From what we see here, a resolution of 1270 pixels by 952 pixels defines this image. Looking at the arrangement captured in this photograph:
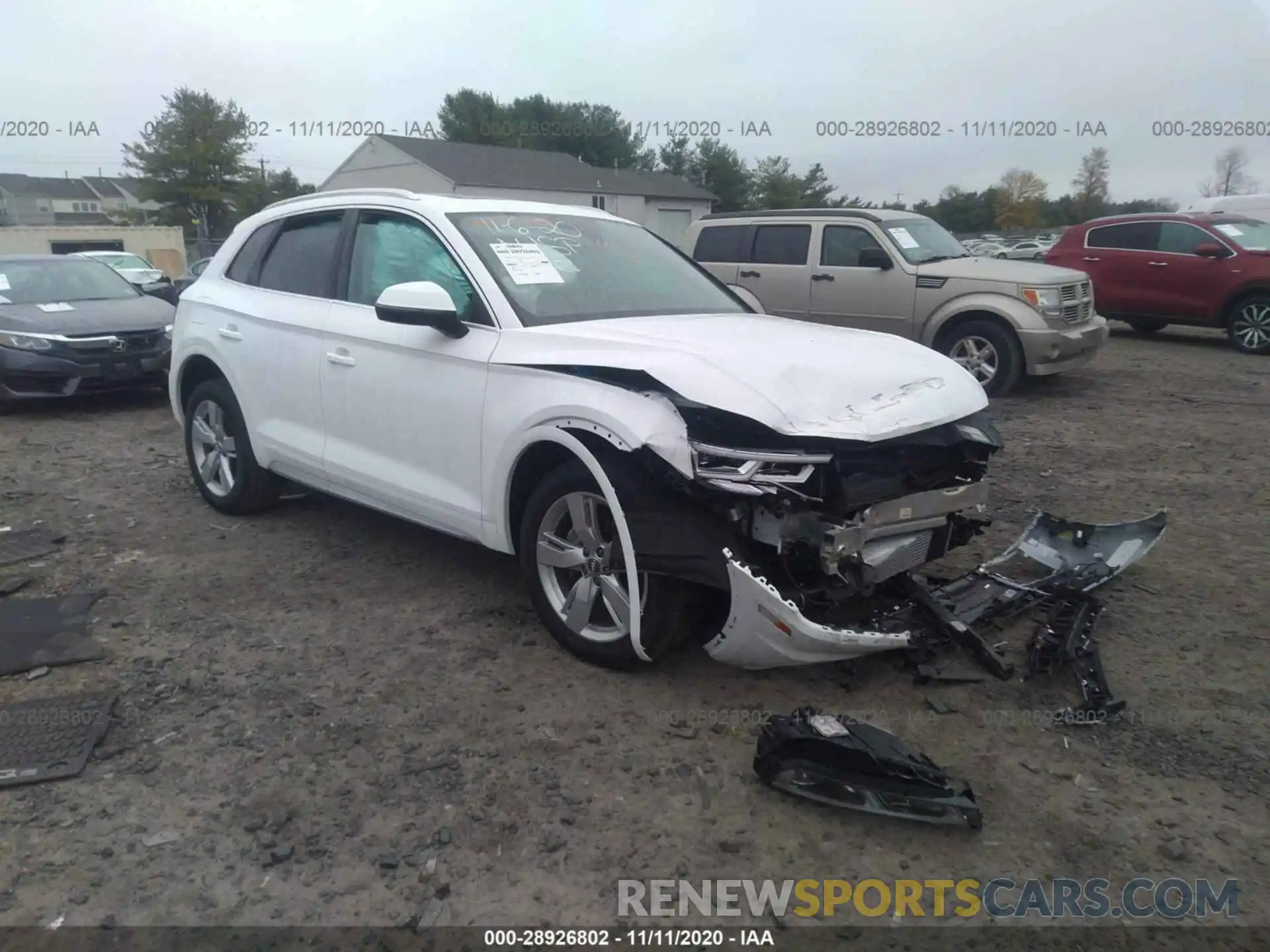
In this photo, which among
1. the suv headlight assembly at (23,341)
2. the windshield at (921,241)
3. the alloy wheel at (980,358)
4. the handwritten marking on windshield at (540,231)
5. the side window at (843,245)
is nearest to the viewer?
A: the handwritten marking on windshield at (540,231)

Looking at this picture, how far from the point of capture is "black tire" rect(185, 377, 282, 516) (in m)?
5.27

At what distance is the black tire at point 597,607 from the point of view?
334cm

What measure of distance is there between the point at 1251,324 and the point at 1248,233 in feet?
4.28

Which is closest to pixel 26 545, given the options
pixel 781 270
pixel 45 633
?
pixel 45 633

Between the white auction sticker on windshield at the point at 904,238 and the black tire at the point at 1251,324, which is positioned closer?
the white auction sticker on windshield at the point at 904,238

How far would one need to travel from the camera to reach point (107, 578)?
4660mm

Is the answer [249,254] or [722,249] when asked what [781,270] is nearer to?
[722,249]

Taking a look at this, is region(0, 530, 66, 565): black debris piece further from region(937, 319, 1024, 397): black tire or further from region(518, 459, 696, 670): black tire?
region(937, 319, 1024, 397): black tire

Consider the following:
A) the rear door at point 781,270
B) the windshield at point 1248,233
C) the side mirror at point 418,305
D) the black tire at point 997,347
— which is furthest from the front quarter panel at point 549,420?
the windshield at point 1248,233

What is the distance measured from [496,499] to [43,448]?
18.2 feet

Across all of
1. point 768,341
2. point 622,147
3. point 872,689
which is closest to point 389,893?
point 872,689

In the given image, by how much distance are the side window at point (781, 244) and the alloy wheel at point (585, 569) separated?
7.38 meters

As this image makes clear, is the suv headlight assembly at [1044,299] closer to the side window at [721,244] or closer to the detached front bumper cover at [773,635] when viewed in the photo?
the side window at [721,244]

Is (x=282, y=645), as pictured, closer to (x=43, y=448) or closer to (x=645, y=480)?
(x=645, y=480)
